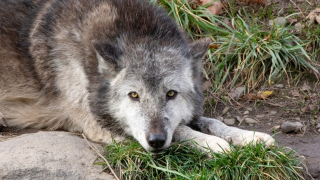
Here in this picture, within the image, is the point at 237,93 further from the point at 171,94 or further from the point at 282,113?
the point at 171,94

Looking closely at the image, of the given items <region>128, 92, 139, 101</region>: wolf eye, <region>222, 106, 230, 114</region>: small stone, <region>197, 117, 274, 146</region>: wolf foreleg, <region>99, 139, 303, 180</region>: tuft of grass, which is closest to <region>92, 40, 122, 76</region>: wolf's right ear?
<region>128, 92, 139, 101</region>: wolf eye

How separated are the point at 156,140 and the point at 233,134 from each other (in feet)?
3.31

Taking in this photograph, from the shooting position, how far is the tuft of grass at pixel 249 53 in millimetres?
5879

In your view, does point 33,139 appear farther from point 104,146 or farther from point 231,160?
point 231,160

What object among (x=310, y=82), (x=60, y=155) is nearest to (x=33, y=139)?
(x=60, y=155)

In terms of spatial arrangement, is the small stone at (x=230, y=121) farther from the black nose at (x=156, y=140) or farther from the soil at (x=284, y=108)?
the black nose at (x=156, y=140)

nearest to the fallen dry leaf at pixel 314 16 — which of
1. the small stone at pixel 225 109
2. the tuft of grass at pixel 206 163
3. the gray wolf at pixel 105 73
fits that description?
the small stone at pixel 225 109

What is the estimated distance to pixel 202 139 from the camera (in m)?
4.20

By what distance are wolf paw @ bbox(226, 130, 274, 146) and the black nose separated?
84cm

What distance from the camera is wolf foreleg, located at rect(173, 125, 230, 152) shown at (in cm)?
403

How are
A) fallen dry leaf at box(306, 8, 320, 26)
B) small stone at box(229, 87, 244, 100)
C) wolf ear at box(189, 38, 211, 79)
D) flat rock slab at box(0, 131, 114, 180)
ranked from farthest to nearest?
fallen dry leaf at box(306, 8, 320, 26), small stone at box(229, 87, 244, 100), wolf ear at box(189, 38, 211, 79), flat rock slab at box(0, 131, 114, 180)

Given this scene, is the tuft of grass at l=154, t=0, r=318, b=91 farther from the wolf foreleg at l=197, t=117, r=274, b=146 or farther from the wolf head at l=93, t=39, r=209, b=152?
the wolf head at l=93, t=39, r=209, b=152

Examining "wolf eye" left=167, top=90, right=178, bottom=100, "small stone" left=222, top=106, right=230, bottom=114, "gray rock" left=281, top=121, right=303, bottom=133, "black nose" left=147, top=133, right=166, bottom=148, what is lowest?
"small stone" left=222, top=106, right=230, bottom=114

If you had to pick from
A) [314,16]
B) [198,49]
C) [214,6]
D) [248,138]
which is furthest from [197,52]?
[314,16]
